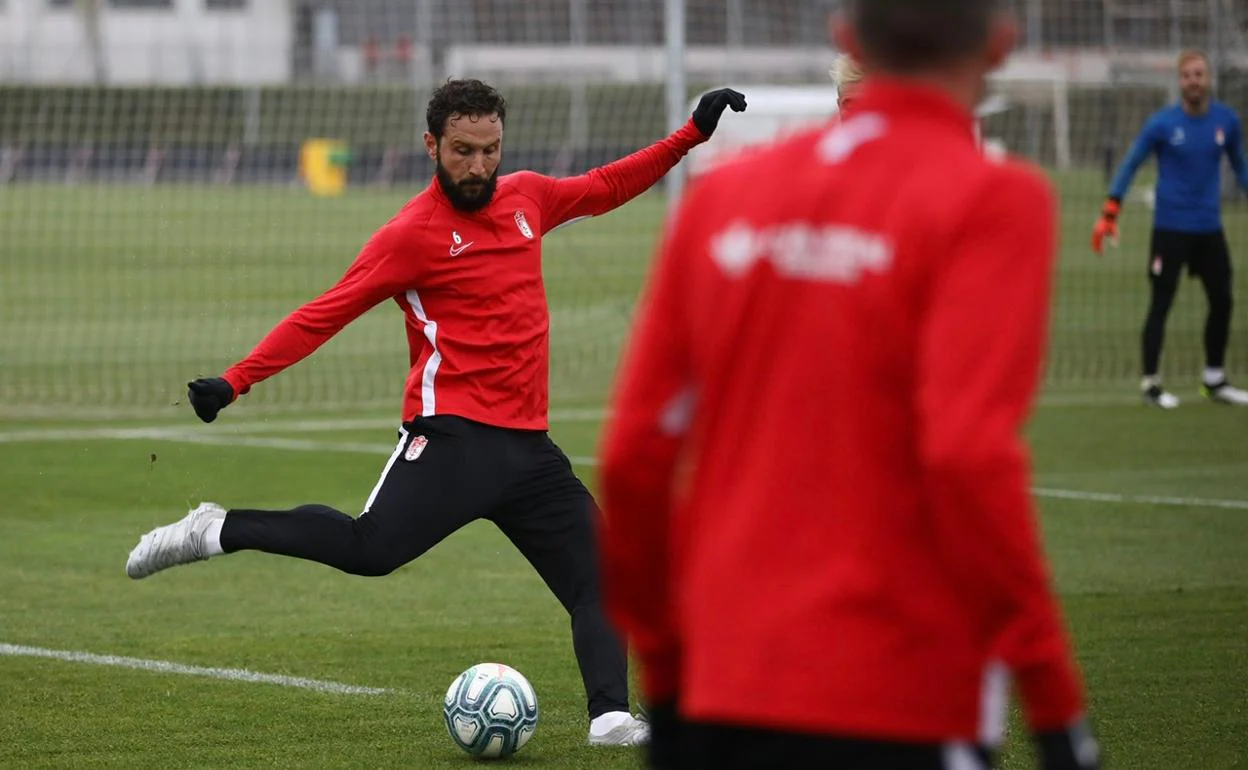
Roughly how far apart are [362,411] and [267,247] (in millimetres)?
17410

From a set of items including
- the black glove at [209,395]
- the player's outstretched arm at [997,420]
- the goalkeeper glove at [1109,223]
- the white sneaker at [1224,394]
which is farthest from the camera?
the white sneaker at [1224,394]

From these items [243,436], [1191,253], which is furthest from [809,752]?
[1191,253]

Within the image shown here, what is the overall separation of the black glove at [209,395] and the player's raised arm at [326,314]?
0.08 feet

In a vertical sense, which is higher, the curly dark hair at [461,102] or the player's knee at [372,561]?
the curly dark hair at [461,102]

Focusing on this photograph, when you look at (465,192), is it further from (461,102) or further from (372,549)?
(372,549)

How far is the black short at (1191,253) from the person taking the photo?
1496cm

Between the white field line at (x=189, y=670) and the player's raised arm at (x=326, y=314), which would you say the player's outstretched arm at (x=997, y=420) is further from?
the white field line at (x=189, y=670)

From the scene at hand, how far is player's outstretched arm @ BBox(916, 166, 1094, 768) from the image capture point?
2.51 m

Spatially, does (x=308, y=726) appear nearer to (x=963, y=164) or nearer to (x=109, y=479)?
(x=963, y=164)

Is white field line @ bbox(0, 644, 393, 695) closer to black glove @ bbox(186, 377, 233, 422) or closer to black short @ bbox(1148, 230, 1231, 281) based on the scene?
black glove @ bbox(186, 377, 233, 422)

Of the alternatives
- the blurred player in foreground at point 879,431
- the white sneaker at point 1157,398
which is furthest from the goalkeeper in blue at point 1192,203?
the blurred player in foreground at point 879,431

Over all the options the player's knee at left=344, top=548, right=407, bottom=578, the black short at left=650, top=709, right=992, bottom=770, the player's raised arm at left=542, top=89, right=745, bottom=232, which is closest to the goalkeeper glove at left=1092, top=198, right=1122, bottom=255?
the player's raised arm at left=542, top=89, right=745, bottom=232

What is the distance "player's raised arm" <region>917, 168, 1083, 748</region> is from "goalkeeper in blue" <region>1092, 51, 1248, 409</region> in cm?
1261

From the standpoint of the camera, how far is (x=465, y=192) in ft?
20.5
